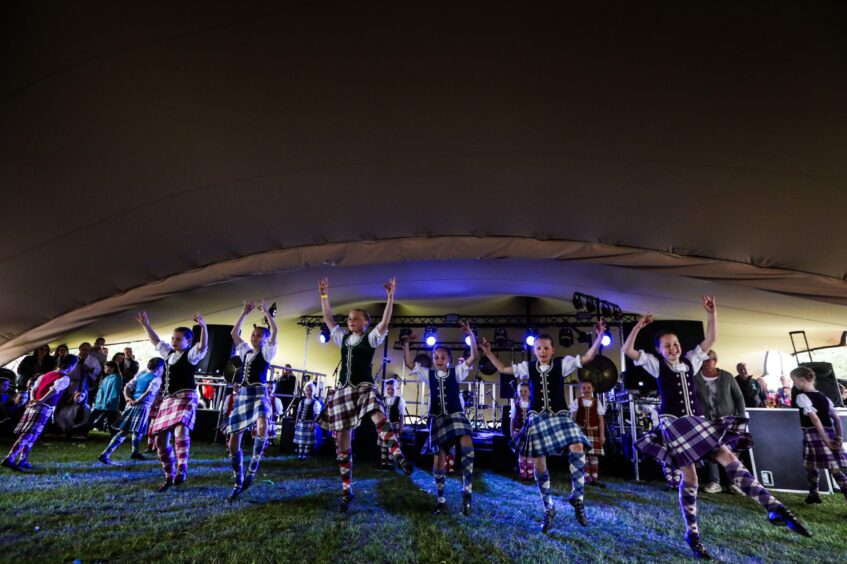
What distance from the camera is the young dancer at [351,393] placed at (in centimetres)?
408

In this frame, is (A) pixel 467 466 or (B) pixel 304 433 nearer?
(A) pixel 467 466

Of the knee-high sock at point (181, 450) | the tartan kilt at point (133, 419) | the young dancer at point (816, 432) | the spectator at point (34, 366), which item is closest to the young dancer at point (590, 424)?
the young dancer at point (816, 432)

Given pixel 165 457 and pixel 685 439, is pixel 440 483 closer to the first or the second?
pixel 685 439

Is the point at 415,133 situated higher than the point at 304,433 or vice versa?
the point at 415,133

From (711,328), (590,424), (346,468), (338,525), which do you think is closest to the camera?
(338,525)

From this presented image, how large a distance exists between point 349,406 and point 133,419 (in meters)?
4.59

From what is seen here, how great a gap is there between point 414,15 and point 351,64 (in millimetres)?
485

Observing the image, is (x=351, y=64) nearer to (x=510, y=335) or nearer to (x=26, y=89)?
(x=26, y=89)

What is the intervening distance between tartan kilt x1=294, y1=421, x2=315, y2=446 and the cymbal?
6.08 meters

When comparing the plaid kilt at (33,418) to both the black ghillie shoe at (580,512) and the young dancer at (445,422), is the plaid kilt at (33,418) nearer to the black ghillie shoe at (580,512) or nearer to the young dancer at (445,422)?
the young dancer at (445,422)

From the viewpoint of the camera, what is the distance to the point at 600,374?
9.15 meters

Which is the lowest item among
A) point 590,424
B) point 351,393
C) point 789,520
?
point 789,520

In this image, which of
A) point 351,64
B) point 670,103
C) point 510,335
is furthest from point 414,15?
point 510,335

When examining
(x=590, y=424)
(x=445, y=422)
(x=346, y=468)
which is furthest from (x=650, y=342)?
(x=346, y=468)
